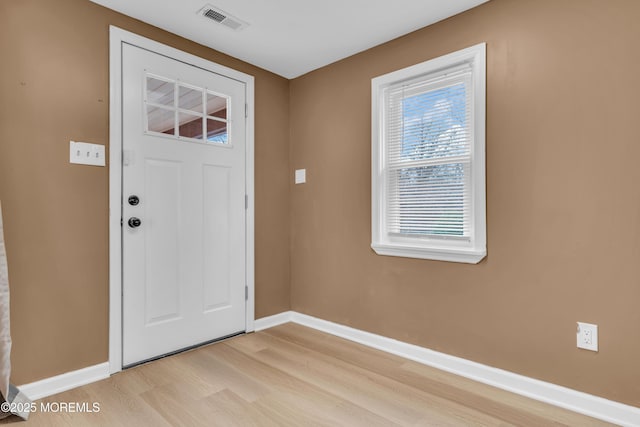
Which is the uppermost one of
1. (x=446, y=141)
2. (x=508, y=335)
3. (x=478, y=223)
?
(x=446, y=141)

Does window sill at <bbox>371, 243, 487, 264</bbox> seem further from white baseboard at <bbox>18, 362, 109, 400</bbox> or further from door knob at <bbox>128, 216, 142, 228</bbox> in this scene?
white baseboard at <bbox>18, 362, 109, 400</bbox>

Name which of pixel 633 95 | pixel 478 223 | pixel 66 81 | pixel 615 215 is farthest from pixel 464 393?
pixel 66 81

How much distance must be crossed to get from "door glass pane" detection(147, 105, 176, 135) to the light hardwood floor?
160 cm

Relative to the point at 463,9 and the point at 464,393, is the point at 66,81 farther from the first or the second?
the point at 464,393

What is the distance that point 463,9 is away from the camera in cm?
222

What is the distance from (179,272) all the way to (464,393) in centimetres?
202

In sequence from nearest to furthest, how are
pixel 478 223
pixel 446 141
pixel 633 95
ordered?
pixel 633 95
pixel 478 223
pixel 446 141

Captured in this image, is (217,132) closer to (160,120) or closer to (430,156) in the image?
(160,120)

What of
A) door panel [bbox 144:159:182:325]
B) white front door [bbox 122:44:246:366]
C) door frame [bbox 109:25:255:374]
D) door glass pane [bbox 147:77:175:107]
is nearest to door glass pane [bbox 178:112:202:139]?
white front door [bbox 122:44:246:366]

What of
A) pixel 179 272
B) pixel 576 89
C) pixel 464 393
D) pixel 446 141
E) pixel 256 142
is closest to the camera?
pixel 576 89

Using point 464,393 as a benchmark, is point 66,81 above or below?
above

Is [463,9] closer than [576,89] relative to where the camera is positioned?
No

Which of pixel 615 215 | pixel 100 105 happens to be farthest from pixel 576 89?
pixel 100 105

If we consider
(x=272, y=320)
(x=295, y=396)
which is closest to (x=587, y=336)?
(x=295, y=396)
